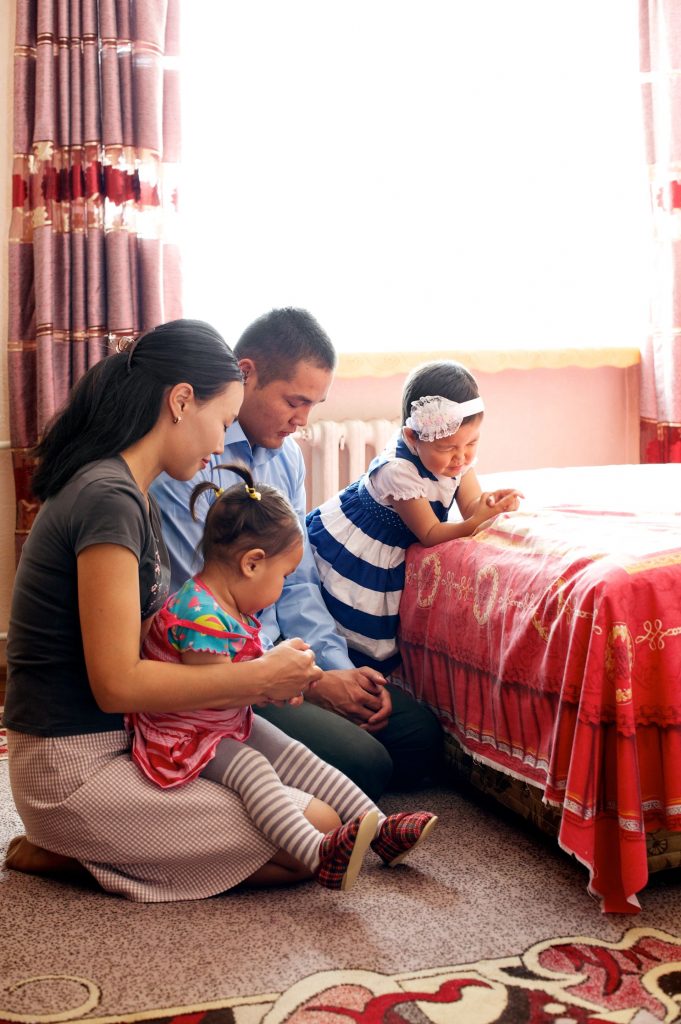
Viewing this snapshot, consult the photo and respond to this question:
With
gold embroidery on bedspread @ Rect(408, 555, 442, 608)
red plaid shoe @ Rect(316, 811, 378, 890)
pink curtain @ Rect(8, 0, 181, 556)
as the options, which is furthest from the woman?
pink curtain @ Rect(8, 0, 181, 556)

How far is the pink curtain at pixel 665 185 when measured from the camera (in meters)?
3.41

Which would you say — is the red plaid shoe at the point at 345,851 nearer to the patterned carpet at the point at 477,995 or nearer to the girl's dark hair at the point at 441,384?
the patterned carpet at the point at 477,995

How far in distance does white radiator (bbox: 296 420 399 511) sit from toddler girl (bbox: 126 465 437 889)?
59.0 inches

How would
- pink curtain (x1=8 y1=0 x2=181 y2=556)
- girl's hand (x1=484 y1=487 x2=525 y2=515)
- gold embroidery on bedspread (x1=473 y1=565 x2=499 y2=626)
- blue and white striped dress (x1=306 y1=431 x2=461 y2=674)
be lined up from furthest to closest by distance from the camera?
pink curtain (x1=8 y1=0 x2=181 y2=556)
blue and white striped dress (x1=306 y1=431 x2=461 y2=674)
girl's hand (x1=484 y1=487 x2=525 y2=515)
gold embroidery on bedspread (x1=473 y1=565 x2=499 y2=626)

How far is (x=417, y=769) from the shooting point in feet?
6.84

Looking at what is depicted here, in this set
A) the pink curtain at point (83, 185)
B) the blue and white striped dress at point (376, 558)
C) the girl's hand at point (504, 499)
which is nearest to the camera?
the girl's hand at point (504, 499)

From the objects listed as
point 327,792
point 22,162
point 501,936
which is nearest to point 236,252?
point 22,162

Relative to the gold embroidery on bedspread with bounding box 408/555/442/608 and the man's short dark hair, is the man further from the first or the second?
the gold embroidery on bedspread with bounding box 408/555/442/608

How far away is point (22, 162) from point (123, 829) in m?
2.05

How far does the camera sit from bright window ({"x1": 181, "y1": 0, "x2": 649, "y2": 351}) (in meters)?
3.29

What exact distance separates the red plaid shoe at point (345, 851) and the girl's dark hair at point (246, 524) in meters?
0.44

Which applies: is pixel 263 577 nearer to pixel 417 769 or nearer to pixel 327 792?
pixel 327 792

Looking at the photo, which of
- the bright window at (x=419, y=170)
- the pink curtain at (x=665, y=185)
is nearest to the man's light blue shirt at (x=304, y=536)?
the bright window at (x=419, y=170)

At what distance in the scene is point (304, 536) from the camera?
209 cm
